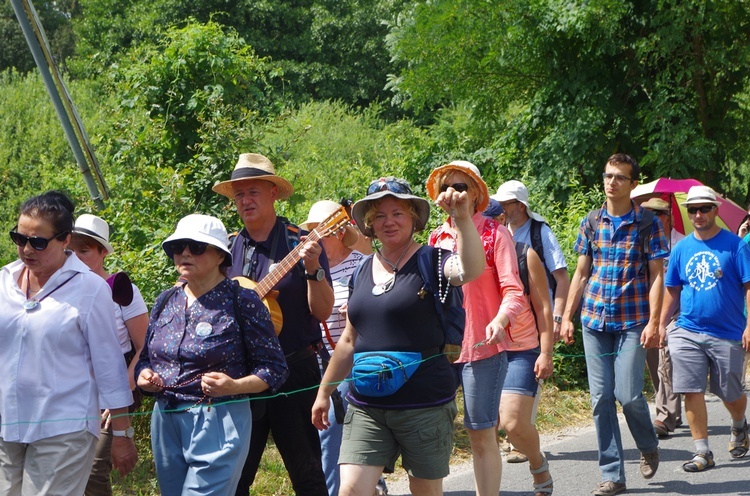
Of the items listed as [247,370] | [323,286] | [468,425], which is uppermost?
[323,286]

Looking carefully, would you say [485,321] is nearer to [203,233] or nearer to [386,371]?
[386,371]

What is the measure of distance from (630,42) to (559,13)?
4.15 ft

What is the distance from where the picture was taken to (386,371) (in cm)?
419

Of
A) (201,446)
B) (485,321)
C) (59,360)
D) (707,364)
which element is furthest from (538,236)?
(59,360)

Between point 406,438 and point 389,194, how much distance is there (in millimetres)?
A: 1092

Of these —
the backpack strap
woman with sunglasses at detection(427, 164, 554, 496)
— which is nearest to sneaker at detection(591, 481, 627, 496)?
woman with sunglasses at detection(427, 164, 554, 496)

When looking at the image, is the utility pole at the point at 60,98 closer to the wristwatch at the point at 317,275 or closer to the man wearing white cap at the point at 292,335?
the man wearing white cap at the point at 292,335

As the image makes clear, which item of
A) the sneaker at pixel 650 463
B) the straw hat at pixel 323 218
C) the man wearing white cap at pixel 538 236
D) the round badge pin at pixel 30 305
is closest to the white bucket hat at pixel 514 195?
the man wearing white cap at pixel 538 236

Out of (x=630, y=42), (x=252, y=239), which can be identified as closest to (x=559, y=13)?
(x=630, y=42)

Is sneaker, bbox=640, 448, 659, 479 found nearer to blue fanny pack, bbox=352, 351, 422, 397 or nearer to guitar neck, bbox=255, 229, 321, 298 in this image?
blue fanny pack, bbox=352, 351, 422, 397

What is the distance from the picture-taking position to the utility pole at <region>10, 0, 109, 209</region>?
7.54 meters

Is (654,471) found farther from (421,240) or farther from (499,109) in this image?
(499,109)

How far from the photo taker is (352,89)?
3047 centimetres

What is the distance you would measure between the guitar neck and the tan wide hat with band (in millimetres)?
511
